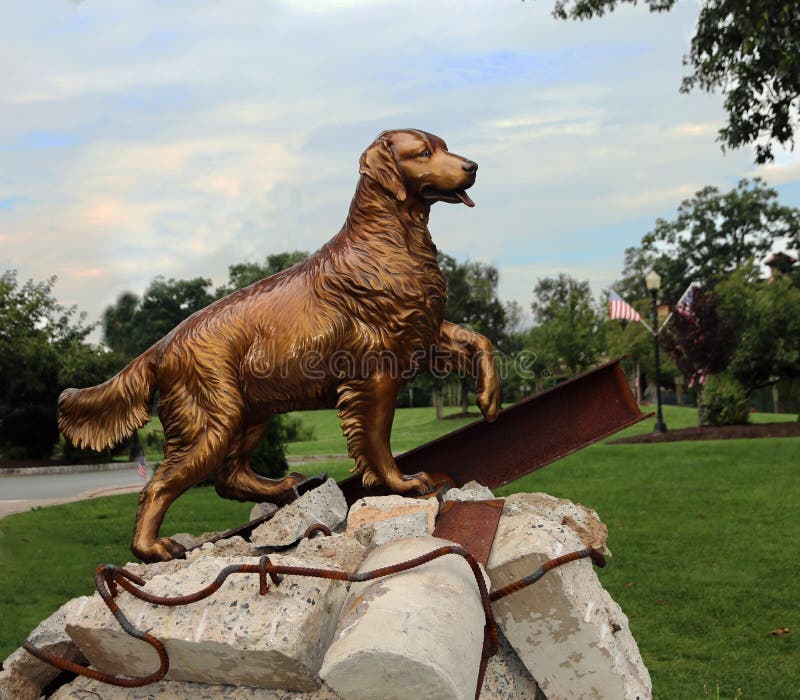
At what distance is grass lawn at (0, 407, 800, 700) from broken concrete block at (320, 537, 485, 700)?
3.59m

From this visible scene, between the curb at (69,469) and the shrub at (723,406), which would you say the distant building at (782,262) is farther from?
the curb at (69,469)

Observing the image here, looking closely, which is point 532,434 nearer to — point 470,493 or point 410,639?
point 470,493

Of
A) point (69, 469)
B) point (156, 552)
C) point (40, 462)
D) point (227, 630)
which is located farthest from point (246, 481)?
point (40, 462)

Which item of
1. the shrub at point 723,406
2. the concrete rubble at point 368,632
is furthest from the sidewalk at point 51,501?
the shrub at point 723,406

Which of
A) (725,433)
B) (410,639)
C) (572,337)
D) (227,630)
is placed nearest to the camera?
(410,639)

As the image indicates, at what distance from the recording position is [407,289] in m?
3.43

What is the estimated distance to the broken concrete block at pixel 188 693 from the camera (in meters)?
2.18

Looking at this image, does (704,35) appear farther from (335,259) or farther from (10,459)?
(10,459)

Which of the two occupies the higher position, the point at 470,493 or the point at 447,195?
the point at 447,195

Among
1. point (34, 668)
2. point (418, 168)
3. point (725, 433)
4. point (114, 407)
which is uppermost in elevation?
point (418, 168)

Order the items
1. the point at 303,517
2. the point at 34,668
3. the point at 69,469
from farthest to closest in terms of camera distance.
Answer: the point at 69,469 < the point at 303,517 < the point at 34,668

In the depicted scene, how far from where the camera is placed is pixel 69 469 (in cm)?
1977

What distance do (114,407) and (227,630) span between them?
172 centimetres

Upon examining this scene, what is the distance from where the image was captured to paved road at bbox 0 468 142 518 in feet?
45.3
